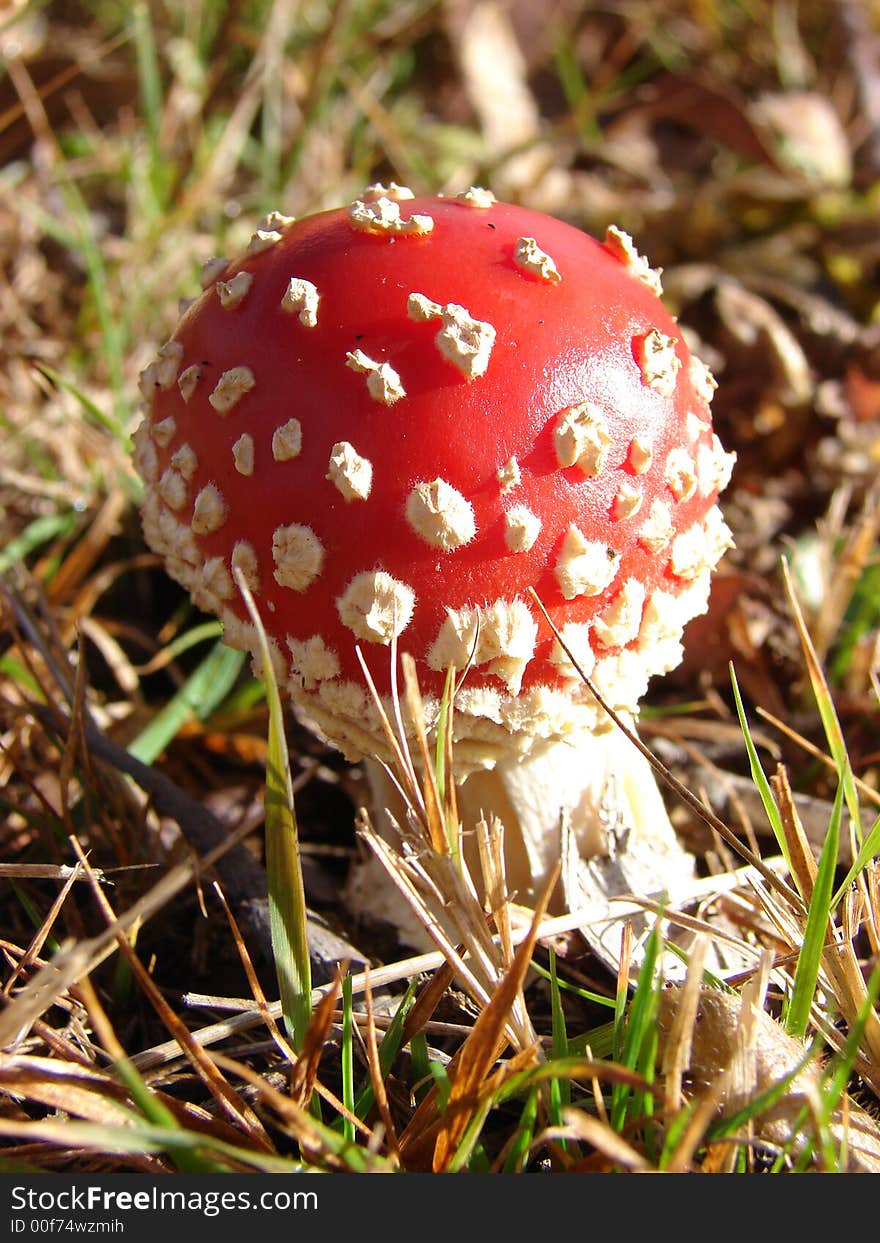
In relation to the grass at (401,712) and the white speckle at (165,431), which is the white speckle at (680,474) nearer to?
the grass at (401,712)

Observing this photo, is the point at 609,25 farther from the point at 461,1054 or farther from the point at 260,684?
the point at 461,1054

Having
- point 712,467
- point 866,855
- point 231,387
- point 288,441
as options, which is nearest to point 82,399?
point 231,387

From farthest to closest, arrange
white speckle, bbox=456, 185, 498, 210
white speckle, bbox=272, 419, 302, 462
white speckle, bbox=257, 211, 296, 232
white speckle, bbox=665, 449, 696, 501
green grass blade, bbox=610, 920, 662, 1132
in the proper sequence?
white speckle, bbox=257, 211, 296, 232
white speckle, bbox=456, 185, 498, 210
white speckle, bbox=665, 449, 696, 501
white speckle, bbox=272, 419, 302, 462
green grass blade, bbox=610, 920, 662, 1132

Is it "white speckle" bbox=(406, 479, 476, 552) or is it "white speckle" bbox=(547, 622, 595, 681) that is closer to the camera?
"white speckle" bbox=(406, 479, 476, 552)

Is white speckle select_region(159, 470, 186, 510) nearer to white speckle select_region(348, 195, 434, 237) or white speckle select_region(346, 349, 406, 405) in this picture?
white speckle select_region(346, 349, 406, 405)

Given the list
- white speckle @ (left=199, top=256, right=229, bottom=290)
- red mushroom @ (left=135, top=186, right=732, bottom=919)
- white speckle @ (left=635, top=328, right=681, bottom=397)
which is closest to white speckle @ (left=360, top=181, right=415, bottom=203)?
red mushroom @ (left=135, top=186, right=732, bottom=919)
